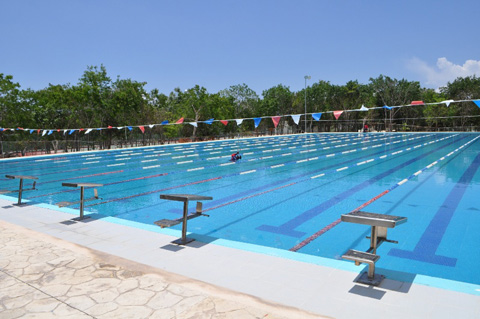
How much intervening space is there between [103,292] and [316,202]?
6451 mm

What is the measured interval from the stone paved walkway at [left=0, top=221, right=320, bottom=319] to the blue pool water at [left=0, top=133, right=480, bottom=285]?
1.88 m

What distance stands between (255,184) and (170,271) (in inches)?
307

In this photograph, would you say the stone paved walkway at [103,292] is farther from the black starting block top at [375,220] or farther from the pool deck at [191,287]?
the black starting block top at [375,220]

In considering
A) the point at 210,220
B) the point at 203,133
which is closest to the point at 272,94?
the point at 203,133

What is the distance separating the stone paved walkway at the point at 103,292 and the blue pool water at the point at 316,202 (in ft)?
6.15

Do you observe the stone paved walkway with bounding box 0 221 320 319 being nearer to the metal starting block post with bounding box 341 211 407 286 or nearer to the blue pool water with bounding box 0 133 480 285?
the metal starting block post with bounding box 341 211 407 286

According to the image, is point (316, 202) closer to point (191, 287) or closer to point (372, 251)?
point (372, 251)

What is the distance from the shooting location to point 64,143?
2955cm

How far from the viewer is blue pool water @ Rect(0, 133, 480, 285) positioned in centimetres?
566

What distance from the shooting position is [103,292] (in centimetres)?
353

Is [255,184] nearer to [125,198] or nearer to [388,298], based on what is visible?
[125,198]

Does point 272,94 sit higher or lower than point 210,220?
higher

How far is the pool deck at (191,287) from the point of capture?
3117mm

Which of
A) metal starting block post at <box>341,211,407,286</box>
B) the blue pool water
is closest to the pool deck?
metal starting block post at <box>341,211,407,286</box>
